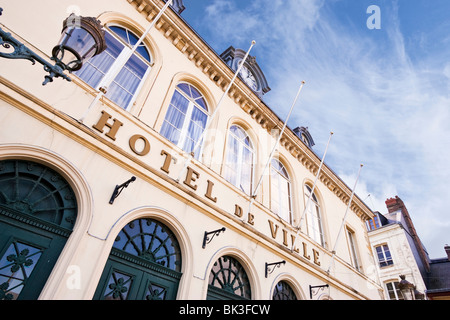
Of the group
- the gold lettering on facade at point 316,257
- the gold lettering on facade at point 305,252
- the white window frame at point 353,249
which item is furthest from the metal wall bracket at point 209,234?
the white window frame at point 353,249

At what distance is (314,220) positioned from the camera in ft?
30.4

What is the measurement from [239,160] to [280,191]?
1866 millimetres

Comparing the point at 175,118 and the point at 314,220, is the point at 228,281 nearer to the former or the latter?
the point at 175,118

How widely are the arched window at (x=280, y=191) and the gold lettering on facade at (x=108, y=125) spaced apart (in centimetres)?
462

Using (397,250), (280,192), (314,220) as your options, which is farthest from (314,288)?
(397,250)

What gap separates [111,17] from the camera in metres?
5.69

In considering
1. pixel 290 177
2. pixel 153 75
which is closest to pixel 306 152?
pixel 290 177

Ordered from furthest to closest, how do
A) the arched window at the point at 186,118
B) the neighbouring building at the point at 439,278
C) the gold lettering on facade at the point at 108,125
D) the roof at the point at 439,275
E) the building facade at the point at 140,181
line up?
the roof at the point at 439,275, the neighbouring building at the point at 439,278, the arched window at the point at 186,118, the gold lettering on facade at the point at 108,125, the building facade at the point at 140,181

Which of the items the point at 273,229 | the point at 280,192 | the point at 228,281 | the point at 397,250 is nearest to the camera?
the point at 228,281

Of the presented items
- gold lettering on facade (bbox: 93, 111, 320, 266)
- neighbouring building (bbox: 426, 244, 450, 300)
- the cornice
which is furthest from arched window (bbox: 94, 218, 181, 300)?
neighbouring building (bbox: 426, 244, 450, 300)

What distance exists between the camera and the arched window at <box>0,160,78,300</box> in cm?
315

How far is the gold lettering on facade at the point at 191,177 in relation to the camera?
534cm

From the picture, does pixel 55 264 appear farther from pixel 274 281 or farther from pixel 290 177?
pixel 290 177

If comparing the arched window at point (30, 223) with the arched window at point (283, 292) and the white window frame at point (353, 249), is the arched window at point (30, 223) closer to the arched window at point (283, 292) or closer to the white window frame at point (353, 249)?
the arched window at point (283, 292)
